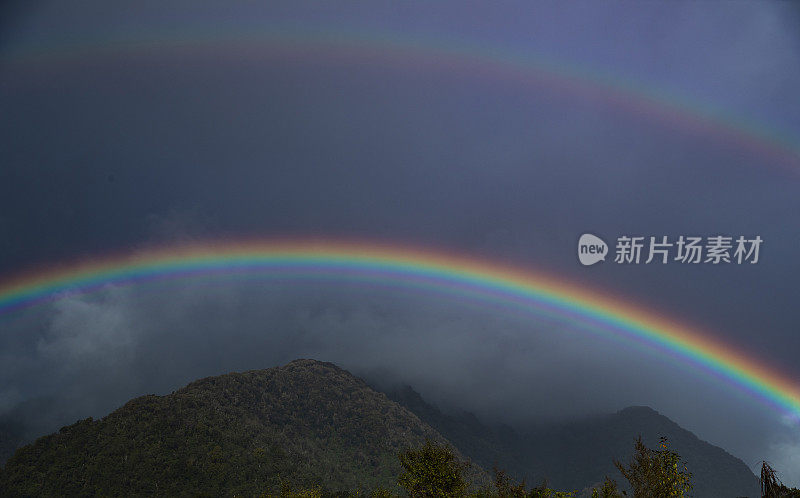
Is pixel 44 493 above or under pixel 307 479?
under

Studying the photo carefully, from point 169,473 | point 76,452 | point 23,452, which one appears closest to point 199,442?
point 169,473

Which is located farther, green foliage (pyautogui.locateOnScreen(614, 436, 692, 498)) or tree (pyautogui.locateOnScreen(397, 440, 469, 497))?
tree (pyautogui.locateOnScreen(397, 440, 469, 497))

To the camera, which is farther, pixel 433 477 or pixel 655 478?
pixel 433 477

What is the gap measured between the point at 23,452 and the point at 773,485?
223 metres

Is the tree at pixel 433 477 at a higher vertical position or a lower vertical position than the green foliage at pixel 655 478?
lower

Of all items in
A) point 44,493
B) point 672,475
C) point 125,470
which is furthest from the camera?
point 125,470

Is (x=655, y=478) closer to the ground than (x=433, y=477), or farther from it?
farther from it

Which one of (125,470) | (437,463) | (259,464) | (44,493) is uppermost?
(437,463)

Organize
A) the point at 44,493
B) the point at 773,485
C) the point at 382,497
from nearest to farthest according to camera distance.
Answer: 1. the point at 773,485
2. the point at 382,497
3. the point at 44,493

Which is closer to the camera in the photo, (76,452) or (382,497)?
(382,497)

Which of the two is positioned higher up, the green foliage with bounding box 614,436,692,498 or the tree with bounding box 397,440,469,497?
the green foliage with bounding box 614,436,692,498

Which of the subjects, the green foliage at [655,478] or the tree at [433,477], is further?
the tree at [433,477]

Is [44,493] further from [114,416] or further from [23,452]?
[114,416]

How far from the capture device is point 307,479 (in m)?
192
